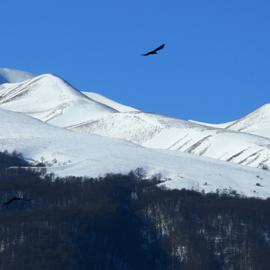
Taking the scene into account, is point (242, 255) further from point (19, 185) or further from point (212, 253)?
point (19, 185)

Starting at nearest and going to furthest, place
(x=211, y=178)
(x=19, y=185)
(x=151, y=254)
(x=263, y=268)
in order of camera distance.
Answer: (x=263, y=268)
(x=151, y=254)
(x=19, y=185)
(x=211, y=178)

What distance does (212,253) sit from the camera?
6275 inches

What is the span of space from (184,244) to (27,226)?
18943 millimetres

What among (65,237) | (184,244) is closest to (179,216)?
(184,244)

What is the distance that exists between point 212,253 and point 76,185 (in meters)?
24.5

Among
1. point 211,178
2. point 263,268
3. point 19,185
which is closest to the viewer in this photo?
point 263,268

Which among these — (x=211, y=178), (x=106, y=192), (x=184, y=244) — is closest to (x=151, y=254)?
(x=184, y=244)

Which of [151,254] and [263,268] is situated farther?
[151,254]

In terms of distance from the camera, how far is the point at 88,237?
160 metres

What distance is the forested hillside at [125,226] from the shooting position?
152625 millimetres

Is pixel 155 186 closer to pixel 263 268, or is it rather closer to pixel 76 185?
pixel 76 185

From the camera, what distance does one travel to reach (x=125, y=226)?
168m

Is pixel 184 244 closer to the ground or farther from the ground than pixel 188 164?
closer to the ground

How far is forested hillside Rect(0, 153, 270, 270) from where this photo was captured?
6009 inches
